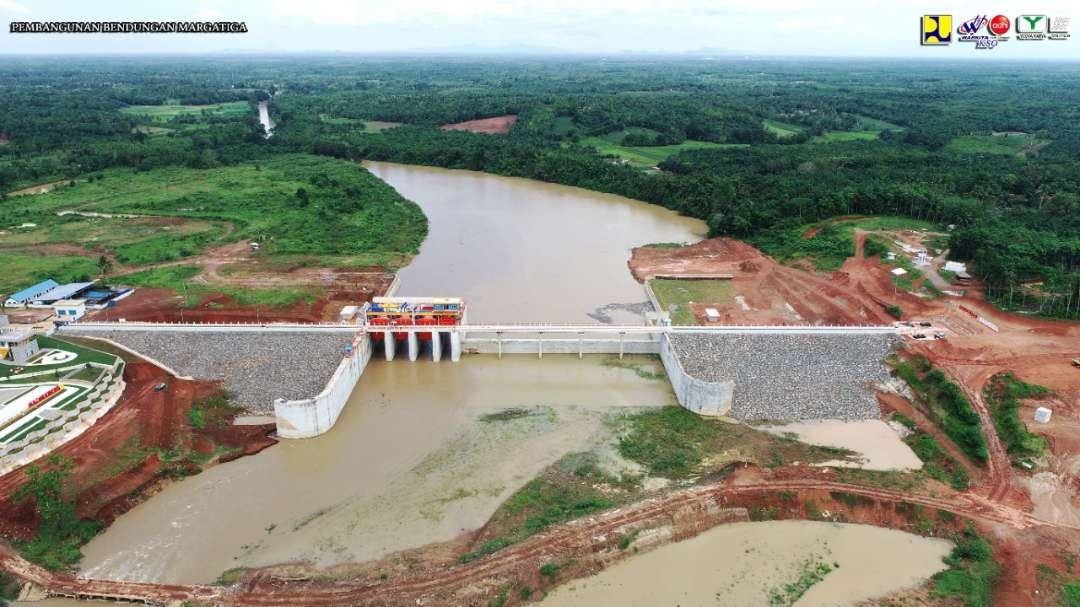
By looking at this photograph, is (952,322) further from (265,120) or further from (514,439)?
(265,120)

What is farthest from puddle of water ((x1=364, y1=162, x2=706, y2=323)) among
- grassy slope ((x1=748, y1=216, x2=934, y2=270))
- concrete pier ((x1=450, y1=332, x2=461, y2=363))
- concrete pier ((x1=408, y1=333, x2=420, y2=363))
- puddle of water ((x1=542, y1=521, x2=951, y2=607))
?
A: puddle of water ((x1=542, y1=521, x2=951, y2=607))

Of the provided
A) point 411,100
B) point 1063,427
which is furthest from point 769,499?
point 411,100

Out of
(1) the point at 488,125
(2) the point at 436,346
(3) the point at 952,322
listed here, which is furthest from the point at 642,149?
(2) the point at 436,346

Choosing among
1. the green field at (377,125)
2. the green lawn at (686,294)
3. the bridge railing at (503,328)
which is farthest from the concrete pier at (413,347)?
the green field at (377,125)

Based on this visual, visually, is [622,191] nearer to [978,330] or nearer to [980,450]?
[978,330]

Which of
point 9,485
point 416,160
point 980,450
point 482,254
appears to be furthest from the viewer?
point 416,160

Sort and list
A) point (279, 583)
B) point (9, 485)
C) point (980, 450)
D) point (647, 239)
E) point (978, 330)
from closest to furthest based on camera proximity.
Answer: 1. point (279, 583)
2. point (9, 485)
3. point (980, 450)
4. point (978, 330)
5. point (647, 239)

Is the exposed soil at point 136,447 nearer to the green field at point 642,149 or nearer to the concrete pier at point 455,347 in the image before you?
the concrete pier at point 455,347

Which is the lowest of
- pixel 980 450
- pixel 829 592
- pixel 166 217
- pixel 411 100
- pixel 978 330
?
pixel 829 592
